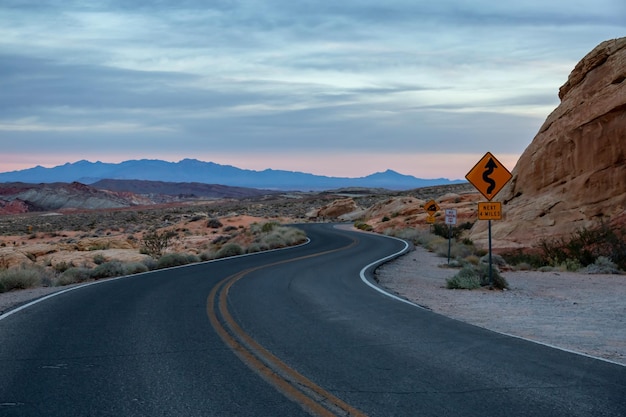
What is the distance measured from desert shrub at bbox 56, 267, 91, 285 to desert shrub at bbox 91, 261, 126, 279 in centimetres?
33


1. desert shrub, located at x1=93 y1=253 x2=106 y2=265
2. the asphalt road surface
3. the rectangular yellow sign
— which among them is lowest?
desert shrub, located at x1=93 y1=253 x2=106 y2=265

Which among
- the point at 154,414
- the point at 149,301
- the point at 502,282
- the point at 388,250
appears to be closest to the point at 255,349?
the point at 154,414

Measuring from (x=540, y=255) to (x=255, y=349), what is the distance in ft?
67.8

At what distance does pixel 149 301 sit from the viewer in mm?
14023

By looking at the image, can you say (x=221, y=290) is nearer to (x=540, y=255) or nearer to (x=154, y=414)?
(x=154, y=414)

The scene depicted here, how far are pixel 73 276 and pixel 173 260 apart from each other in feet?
19.2

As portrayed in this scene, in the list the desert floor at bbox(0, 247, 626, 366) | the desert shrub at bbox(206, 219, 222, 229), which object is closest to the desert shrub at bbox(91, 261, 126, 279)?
the desert floor at bbox(0, 247, 626, 366)

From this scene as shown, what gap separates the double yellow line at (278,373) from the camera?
613 cm

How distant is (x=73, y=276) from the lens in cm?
2052

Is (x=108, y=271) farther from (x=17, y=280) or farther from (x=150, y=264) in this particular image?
(x=17, y=280)

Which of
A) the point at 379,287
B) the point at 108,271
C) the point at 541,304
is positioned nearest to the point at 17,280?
the point at 108,271

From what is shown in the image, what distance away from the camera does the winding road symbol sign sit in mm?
16938

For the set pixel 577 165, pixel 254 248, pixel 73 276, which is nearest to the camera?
pixel 73 276

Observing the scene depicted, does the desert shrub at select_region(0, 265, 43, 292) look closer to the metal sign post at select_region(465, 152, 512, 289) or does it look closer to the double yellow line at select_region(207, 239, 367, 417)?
the double yellow line at select_region(207, 239, 367, 417)
